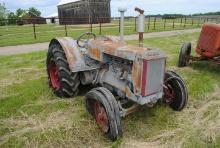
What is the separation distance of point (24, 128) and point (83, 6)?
3138 centimetres

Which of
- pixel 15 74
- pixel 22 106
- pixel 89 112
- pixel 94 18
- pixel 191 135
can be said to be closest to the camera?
pixel 191 135

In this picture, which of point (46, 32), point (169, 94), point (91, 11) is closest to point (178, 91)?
point (169, 94)

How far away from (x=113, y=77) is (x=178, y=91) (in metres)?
1.09

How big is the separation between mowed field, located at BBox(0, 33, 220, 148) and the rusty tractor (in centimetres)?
21

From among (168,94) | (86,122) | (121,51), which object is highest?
(121,51)

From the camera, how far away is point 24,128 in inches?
162

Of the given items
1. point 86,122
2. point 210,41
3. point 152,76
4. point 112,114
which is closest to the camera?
point 112,114

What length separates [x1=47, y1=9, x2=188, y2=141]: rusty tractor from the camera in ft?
12.0

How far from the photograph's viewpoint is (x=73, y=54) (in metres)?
4.78

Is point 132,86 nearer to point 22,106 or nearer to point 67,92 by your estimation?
point 67,92

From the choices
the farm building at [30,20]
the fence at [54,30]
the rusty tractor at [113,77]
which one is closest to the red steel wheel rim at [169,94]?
the rusty tractor at [113,77]

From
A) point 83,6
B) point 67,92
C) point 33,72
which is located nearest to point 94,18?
point 83,6

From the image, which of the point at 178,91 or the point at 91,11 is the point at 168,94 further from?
the point at 91,11

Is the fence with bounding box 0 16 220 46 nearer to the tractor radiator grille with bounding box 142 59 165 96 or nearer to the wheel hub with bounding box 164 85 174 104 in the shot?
the wheel hub with bounding box 164 85 174 104
